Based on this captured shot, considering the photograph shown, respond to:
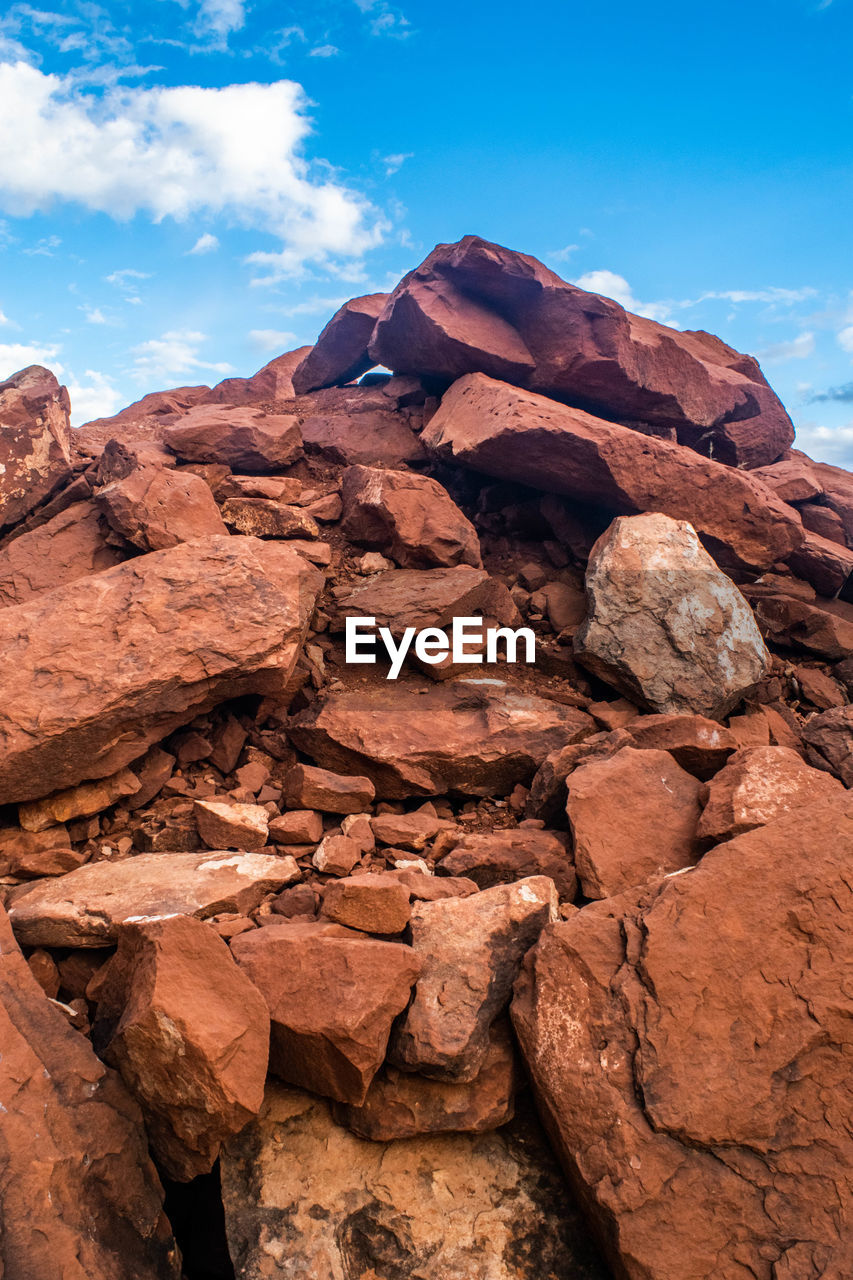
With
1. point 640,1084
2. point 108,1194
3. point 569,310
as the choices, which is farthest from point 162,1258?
point 569,310

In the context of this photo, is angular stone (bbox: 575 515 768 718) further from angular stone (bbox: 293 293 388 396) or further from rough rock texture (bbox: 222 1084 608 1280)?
angular stone (bbox: 293 293 388 396)

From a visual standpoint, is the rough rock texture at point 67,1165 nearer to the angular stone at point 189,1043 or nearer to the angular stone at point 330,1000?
the angular stone at point 189,1043

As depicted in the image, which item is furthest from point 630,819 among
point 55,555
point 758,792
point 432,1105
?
point 55,555

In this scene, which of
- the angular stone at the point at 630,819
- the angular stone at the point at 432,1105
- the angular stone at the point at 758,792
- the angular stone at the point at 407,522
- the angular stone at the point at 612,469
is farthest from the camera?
the angular stone at the point at 612,469

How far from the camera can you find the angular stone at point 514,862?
3.56 metres

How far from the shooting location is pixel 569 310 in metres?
6.90

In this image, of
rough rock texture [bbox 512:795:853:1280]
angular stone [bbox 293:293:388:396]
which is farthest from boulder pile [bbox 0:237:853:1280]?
angular stone [bbox 293:293:388:396]

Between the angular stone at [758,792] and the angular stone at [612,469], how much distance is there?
2.82m

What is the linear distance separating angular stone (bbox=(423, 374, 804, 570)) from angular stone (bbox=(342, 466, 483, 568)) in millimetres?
618

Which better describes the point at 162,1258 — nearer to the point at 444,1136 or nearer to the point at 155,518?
the point at 444,1136

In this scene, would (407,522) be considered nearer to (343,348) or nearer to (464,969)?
(464,969)

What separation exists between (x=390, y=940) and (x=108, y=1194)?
1195 mm

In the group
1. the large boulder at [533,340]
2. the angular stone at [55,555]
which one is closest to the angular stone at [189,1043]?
the angular stone at [55,555]

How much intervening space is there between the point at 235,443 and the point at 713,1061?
527 cm
